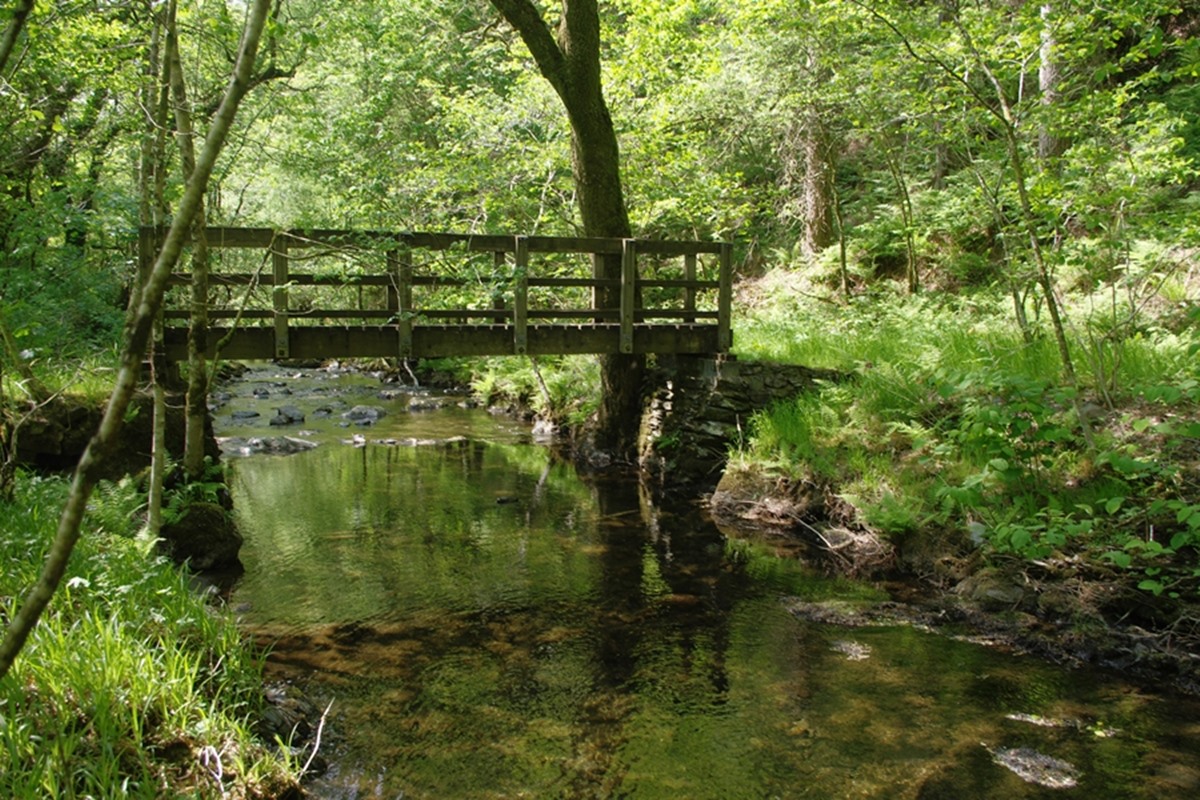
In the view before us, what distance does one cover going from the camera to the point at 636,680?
600cm

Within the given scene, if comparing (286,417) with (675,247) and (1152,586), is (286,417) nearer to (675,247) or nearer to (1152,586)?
(675,247)

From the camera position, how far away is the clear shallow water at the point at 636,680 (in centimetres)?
477

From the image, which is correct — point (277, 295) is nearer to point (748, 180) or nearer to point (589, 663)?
point (589, 663)

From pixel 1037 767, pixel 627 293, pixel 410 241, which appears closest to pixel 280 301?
pixel 410 241

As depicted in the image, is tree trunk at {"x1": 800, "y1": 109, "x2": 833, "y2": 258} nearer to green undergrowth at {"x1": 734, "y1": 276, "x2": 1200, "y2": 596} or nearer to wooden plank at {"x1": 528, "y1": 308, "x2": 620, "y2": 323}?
green undergrowth at {"x1": 734, "y1": 276, "x2": 1200, "y2": 596}

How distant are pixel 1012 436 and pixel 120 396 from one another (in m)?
7.03

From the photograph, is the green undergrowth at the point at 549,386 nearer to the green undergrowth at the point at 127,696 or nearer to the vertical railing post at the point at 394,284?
the vertical railing post at the point at 394,284

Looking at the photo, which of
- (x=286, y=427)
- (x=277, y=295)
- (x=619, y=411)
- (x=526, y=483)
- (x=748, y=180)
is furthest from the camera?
(x=748, y=180)

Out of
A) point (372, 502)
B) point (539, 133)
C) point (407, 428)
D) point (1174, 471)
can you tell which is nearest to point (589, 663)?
point (1174, 471)

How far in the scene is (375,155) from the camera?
21.7m

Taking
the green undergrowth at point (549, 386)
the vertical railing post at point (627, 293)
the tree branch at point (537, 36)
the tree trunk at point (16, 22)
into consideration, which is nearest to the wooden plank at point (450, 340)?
the vertical railing post at point (627, 293)

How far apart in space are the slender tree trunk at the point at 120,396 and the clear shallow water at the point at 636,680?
2698 millimetres

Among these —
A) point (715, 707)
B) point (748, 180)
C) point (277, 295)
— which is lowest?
point (715, 707)

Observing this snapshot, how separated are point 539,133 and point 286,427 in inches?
313
